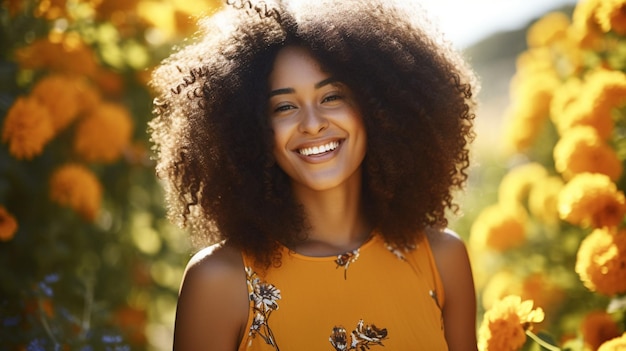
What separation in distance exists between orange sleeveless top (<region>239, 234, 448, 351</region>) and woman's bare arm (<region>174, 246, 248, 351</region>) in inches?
A: 1.2

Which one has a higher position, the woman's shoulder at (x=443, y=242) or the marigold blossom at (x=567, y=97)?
the marigold blossom at (x=567, y=97)

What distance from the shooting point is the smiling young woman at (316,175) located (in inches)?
80.4

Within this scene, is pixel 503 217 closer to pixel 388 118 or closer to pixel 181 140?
pixel 388 118

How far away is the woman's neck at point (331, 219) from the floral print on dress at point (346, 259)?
3cm

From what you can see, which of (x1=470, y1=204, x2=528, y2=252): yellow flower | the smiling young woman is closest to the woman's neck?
the smiling young woman

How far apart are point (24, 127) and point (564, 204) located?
1905mm

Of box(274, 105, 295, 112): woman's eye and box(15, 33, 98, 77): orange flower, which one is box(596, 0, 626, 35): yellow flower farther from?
box(15, 33, 98, 77): orange flower

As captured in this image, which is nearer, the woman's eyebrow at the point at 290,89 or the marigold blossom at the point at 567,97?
the woman's eyebrow at the point at 290,89

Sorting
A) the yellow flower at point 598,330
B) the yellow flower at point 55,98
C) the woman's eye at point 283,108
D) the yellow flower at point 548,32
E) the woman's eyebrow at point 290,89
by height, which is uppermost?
the yellow flower at point 548,32

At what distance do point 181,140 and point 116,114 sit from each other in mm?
1228

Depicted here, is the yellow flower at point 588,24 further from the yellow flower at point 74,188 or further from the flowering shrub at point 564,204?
the yellow flower at point 74,188

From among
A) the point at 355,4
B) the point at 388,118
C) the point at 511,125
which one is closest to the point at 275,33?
the point at 355,4

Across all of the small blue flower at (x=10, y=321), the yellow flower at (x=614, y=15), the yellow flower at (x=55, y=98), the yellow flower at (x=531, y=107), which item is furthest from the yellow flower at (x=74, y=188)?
the yellow flower at (x=614, y=15)

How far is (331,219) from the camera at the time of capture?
2240 millimetres
